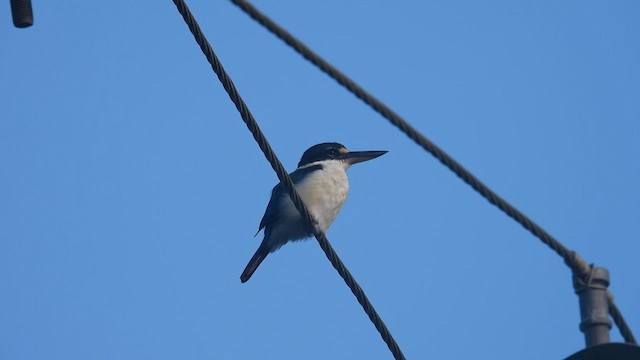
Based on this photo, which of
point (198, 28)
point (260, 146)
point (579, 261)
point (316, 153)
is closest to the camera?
point (198, 28)

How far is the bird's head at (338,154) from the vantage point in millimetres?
7859

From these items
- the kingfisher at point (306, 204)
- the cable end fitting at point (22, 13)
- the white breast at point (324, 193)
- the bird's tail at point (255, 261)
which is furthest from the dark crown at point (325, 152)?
the cable end fitting at point (22, 13)

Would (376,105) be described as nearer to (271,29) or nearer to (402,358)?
(271,29)

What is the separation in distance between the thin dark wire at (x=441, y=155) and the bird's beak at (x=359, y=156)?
3334mm

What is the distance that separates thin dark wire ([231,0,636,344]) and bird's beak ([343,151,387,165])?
10.9 feet

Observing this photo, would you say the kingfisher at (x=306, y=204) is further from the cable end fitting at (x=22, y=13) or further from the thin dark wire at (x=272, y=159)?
the cable end fitting at (x=22, y=13)

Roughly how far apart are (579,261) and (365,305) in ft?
2.99

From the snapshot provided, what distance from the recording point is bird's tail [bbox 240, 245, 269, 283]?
728cm

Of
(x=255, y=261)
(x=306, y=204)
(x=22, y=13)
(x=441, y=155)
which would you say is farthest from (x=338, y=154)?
(x=22, y=13)

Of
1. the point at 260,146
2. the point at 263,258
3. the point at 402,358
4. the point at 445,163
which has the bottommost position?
the point at 402,358

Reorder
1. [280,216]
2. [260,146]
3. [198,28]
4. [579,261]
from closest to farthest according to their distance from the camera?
[198,28] < [260,146] < [579,261] < [280,216]

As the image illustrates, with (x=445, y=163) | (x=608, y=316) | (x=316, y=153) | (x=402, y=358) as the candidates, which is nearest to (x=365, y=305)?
(x=402, y=358)

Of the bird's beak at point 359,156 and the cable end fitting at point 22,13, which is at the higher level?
the bird's beak at point 359,156

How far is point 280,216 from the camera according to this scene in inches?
281
